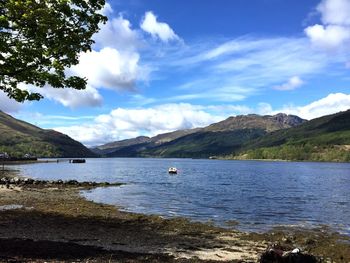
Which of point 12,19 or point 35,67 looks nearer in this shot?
point 12,19

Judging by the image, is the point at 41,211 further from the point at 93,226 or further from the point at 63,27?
the point at 63,27

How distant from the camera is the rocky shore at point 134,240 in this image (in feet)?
74.2

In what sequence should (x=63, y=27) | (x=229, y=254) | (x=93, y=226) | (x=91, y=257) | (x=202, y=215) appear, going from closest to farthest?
(x=91, y=257), (x=229, y=254), (x=63, y=27), (x=93, y=226), (x=202, y=215)

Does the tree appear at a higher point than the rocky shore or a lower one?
higher

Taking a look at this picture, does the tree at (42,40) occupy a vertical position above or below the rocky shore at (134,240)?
above

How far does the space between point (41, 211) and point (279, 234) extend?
24.8 m

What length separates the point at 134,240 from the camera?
2939 cm

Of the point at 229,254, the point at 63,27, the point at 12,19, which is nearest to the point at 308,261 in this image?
the point at 229,254

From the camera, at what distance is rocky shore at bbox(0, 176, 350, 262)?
2262 centimetres

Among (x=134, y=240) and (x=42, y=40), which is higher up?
(x=42, y=40)

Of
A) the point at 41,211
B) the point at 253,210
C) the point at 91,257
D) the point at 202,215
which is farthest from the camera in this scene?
the point at 253,210

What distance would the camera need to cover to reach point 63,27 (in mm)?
29359

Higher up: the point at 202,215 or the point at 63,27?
the point at 63,27

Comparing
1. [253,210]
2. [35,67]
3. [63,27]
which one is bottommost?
[253,210]
